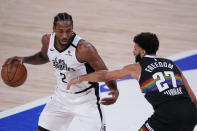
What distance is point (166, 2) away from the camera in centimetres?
1066

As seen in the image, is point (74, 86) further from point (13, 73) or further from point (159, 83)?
point (159, 83)

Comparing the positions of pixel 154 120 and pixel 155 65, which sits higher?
pixel 155 65

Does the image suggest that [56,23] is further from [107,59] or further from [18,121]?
[107,59]

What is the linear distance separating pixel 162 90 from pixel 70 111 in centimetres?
117

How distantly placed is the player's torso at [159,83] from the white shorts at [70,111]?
83 cm

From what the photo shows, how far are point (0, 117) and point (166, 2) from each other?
5844 mm

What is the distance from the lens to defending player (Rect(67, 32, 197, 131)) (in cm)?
382

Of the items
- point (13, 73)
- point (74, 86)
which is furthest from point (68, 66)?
point (13, 73)

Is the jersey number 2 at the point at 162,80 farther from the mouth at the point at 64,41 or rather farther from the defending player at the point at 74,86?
the mouth at the point at 64,41

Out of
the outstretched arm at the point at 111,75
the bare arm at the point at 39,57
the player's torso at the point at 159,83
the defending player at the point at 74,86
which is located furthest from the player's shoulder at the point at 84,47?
the player's torso at the point at 159,83

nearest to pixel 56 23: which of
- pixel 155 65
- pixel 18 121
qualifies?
pixel 155 65

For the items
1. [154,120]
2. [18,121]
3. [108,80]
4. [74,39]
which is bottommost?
[18,121]

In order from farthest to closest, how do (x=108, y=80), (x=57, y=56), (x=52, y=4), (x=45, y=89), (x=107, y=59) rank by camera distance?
(x=52, y=4) → (x=107, y=59) → (x=45, y=89) → (x=57, y=56) → (x=108, y=80)

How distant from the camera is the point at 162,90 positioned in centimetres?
388
